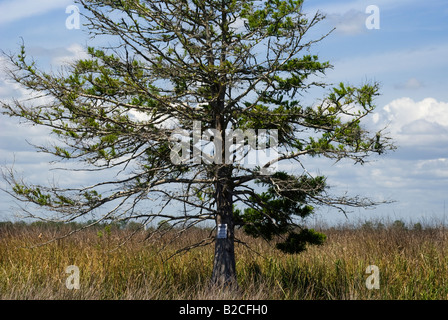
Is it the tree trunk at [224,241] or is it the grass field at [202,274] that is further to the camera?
the tree trunk at [224,241]

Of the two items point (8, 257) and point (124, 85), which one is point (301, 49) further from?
point (8, 257)

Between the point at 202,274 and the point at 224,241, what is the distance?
225 centimetres

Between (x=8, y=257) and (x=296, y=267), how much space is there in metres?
7.62

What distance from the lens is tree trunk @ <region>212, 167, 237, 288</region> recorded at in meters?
9.89

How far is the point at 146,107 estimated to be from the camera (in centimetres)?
1012

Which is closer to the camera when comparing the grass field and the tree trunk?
the grass field

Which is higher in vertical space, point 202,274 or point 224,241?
point 224,241

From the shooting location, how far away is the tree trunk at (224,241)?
989 cm

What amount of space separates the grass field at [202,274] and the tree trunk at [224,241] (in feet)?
1.05

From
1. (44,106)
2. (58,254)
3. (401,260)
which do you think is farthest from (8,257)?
(401,260)

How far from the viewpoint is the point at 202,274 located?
11898 mm

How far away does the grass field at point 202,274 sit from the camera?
9.69 m

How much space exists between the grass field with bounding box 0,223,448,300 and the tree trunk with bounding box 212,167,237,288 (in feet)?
1.05

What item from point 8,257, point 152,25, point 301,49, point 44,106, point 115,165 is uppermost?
point 152,25
